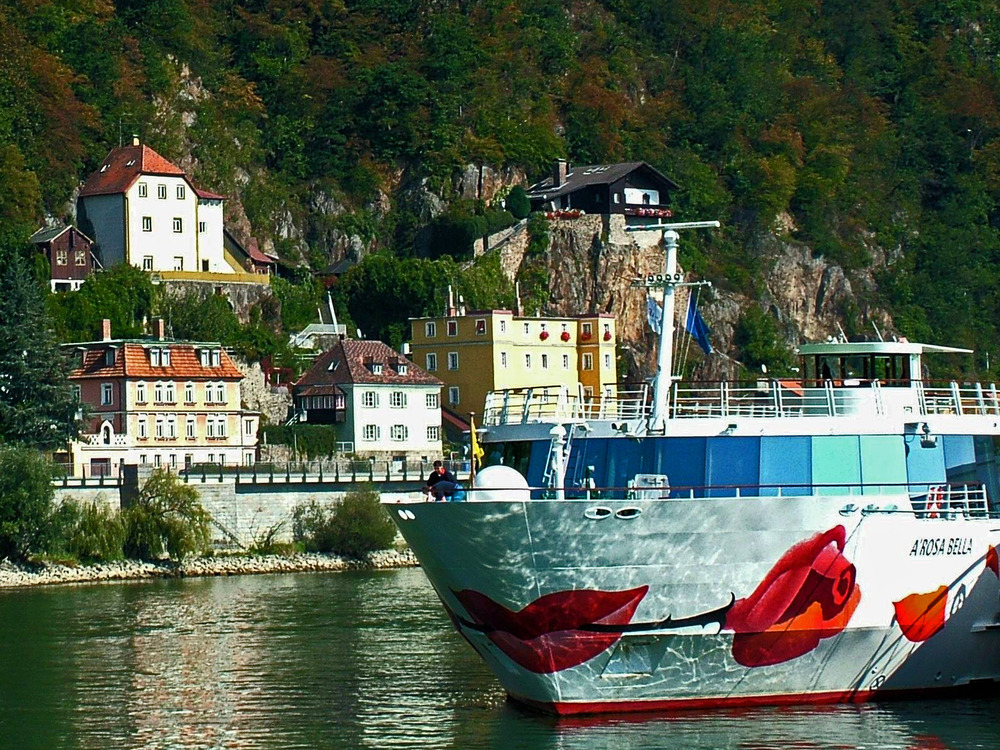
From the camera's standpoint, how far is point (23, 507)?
249ft

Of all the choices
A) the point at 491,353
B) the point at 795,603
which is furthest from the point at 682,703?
the point at 491,353

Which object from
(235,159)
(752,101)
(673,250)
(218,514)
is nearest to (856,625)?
(673,250)

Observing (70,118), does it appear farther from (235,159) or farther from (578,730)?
(578,730)

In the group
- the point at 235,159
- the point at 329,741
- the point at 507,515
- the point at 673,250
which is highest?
the point at 235,159

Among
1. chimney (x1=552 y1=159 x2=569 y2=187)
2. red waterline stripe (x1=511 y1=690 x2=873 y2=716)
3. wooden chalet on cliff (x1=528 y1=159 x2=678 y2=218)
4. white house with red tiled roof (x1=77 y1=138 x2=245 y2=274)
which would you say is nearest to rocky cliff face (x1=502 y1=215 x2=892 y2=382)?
wooden chalet on cliff (x1=528 y1=159 x2=678 y2=218)

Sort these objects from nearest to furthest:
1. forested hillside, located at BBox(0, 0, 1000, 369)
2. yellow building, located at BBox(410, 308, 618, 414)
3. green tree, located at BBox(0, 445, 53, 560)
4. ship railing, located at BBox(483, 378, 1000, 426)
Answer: ship railing, located at BBox(483, 378, 1000, 426), green tree, located at BBox(0, 445, 53, 560), yellow building, located at BBox(410, 308, 618, 414), forested hillside, located at BBox(0, 0, 1000, 369)

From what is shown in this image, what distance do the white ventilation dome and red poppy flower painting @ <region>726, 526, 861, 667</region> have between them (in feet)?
12.4

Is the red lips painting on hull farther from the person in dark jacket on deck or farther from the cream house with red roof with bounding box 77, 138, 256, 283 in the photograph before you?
the cream house with red roof with bounding box 77, 138, 256, 283

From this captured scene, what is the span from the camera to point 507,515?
1367 inches

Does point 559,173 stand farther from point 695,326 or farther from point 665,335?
point 665,335

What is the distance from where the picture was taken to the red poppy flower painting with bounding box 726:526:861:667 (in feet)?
116

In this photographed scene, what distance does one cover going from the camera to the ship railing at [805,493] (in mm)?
35531

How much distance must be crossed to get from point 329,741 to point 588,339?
82736 mm

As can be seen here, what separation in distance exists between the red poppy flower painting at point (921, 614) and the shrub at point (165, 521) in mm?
45326
